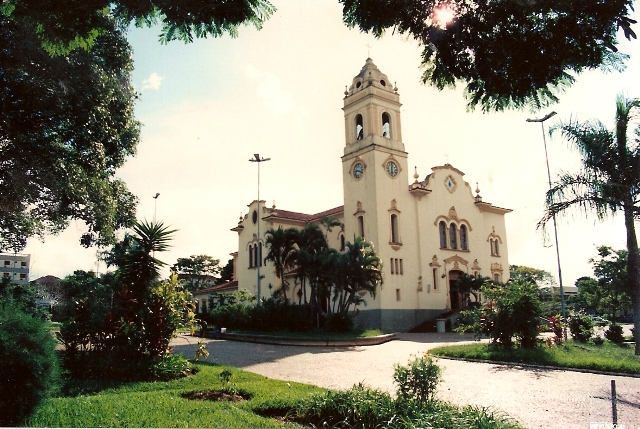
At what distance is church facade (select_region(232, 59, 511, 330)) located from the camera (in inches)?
1104

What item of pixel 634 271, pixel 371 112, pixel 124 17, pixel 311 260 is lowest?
pixel 634 271

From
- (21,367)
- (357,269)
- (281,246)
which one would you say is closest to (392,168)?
(281,246)

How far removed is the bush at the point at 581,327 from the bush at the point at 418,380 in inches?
537

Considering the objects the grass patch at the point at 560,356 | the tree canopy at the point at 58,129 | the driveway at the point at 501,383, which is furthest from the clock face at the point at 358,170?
the tree canopy at the point at 58,129

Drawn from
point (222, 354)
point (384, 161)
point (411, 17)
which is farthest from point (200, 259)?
point (411, 17)

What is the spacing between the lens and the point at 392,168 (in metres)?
29.4

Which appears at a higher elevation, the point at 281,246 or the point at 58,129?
the point at 281,246

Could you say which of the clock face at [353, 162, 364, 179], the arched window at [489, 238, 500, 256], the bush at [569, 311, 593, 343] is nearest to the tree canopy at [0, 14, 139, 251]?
the bush at [569, 311, 593, 343]

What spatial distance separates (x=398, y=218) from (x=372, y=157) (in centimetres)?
384

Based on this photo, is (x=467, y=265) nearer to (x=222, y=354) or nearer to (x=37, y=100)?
(x=222, y=354)

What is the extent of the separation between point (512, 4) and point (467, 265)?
29567 millimetres

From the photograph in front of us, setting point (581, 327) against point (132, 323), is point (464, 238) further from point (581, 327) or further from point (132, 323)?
point (132, 323)

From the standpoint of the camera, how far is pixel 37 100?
24.5ft

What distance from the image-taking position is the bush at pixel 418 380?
5.68 m
